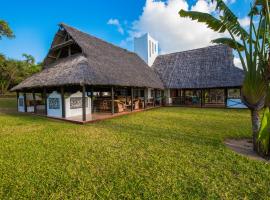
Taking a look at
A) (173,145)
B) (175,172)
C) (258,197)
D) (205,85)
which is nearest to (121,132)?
(173,145)

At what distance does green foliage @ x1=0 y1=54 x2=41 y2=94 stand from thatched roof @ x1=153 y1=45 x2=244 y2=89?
2934cm

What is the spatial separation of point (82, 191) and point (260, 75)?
5394mm

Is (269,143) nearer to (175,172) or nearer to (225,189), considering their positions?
(225,189)

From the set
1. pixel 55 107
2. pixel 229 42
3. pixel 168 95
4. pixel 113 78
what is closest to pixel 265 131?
pixel 229 42

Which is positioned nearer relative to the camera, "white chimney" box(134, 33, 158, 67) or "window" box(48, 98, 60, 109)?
"window" box(48, 98, 60, 109)

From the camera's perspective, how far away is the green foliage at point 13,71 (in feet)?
113

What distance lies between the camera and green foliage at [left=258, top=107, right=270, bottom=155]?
13.8 ft

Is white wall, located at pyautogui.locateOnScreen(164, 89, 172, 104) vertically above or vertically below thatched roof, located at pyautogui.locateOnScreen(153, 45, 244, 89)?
Answer: below

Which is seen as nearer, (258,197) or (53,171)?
(258,197)

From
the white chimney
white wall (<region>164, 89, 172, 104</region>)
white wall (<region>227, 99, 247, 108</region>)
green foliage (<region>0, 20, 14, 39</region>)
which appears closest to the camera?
white wall (<region>227, 99, 247, 108</region>)

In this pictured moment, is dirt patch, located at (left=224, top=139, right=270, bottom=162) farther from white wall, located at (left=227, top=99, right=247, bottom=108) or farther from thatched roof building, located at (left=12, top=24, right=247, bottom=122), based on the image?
white wall, located at (left=227, top=99, right=247, bottom=108)

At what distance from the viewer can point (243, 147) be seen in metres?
5.22

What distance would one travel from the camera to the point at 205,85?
1627cm

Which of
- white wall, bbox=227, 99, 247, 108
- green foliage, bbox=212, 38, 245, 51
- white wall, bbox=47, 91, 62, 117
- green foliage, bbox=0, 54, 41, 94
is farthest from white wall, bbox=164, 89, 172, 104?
green foliage, bbox=0, 54, 41, 94
